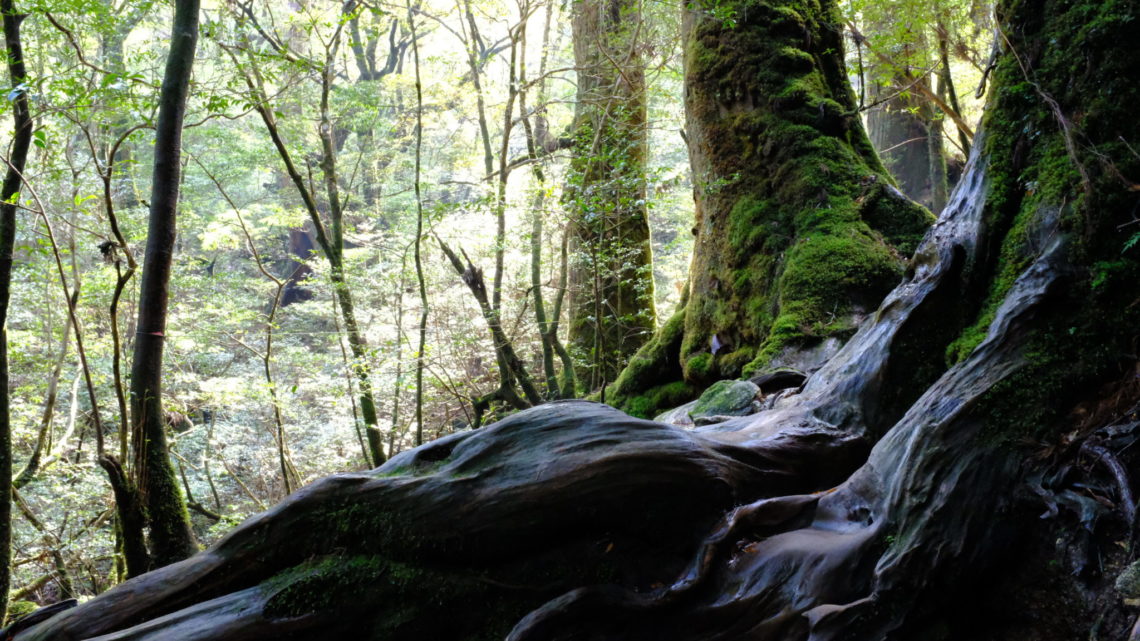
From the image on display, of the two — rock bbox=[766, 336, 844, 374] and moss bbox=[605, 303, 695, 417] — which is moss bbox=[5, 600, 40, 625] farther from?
rock bbox=[766, 336, 844, 374]

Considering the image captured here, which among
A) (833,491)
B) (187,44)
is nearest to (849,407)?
(833,491)

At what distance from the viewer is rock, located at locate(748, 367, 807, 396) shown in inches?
168

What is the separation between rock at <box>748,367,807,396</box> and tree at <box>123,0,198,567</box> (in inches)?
149

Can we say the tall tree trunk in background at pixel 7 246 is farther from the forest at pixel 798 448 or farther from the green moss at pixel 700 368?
the green moss at pixel 700 368

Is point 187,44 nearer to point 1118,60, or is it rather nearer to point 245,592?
point 245,592

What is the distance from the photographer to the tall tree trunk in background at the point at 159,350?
406cm

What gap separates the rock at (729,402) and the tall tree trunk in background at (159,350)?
3.31m

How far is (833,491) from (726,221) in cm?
331

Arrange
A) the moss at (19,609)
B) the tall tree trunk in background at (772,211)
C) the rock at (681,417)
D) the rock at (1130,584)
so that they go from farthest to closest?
the moss at (19,609), the tall tree trunk in background at (772,211), the rock at (681,417), the rock at (1130,584)

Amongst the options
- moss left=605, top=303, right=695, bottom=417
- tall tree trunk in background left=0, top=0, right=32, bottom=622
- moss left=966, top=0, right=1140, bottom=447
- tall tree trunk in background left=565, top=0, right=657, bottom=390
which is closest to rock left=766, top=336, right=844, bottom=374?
moss left=966, top=0, right=1140, bottom=447

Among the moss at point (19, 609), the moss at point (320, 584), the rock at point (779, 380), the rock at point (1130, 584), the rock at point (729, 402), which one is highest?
the rock at point (779, 380)

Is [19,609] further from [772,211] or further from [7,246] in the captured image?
[772,211]

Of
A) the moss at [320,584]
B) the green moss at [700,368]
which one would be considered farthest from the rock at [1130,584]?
the green moss at [700,368]

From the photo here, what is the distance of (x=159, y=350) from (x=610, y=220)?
18.5 ft
